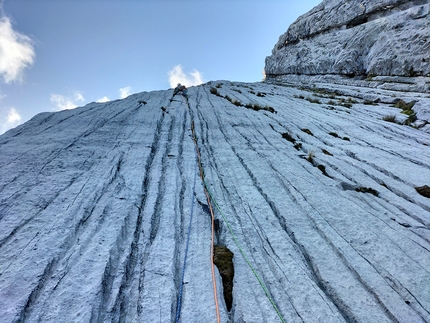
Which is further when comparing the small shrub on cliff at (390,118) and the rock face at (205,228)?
the small shrub on cliff at (390,118)

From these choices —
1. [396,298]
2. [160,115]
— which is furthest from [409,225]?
[160,115]

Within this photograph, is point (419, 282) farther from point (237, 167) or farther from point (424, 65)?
point (424, 65)

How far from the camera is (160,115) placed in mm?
13391

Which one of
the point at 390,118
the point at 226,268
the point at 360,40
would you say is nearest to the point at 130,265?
the point at 226,268

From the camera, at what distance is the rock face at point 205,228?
3875 millimetres

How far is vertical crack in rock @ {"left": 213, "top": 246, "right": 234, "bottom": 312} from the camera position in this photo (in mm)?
4160

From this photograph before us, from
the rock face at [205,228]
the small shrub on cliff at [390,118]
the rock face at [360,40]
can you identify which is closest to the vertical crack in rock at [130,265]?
the rock face at [205,228]

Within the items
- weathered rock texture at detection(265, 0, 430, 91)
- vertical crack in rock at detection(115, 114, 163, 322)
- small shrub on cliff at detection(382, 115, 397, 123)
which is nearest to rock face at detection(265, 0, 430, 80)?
weathered rock texture at detection(265, 0, 430, 91)

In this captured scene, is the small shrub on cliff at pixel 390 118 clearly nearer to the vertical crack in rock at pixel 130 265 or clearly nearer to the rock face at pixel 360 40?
the rock face at pixel 360 40

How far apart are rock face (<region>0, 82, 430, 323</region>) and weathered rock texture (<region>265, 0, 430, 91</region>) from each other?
19088 millimetres

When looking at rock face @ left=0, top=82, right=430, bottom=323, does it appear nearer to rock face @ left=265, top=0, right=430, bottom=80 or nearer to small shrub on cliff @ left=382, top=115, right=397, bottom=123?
small shrub on cliff @ left=382, top=115, right=397, bottom=123

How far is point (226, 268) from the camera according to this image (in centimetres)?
462

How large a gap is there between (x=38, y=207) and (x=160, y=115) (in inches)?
344

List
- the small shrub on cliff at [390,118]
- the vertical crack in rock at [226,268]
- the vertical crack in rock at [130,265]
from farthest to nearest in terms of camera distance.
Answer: the small shrub on cliff at [390,118] < the vertical crack in rock at [226,268] < the vertical crack in rock at [130,265]
